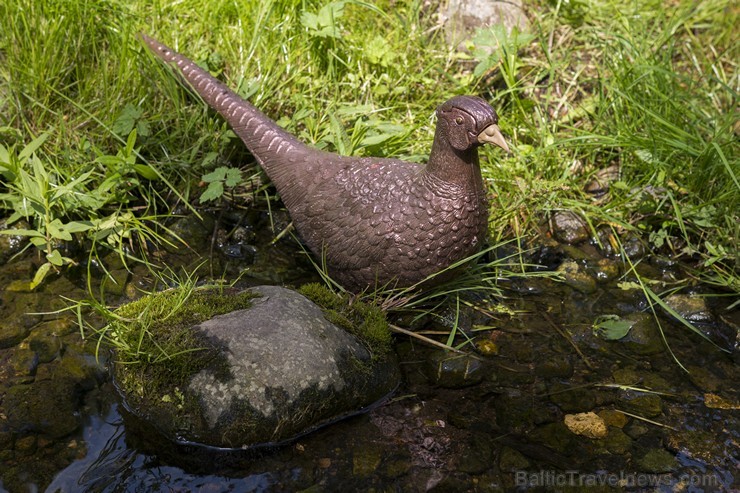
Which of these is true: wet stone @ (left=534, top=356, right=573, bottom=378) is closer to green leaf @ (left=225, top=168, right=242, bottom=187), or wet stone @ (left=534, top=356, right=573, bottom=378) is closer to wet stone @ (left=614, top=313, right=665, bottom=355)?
wet stone @ (left=614, top=313, right=665, bottom=355)

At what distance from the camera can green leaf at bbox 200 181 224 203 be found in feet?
13.3

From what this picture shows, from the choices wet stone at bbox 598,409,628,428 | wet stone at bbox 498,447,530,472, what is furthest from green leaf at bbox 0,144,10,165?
wet stone at bbox 598,409,628,428

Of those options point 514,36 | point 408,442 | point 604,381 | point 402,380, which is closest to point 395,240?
point 402,380

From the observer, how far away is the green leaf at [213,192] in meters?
4.04

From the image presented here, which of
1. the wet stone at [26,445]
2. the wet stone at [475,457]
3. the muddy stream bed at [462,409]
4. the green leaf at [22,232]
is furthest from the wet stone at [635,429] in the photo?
the green leaf at [22,232]

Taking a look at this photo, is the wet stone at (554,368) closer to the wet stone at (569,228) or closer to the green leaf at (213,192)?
the wet stone at (569,228)

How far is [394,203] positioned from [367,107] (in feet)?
3.95

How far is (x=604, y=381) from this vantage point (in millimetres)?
3551

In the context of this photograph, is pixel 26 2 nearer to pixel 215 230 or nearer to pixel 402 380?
pixel 215 230

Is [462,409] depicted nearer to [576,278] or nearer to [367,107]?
[576,278]

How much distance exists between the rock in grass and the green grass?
3.74 feet

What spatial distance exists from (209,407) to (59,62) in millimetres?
2466

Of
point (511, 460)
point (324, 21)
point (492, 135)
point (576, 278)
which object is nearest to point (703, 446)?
point (511, 460)

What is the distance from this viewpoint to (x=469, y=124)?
3324 mm
